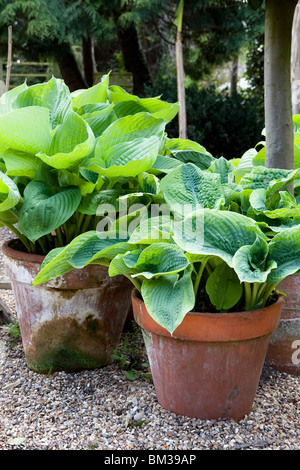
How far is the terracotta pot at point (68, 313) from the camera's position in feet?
5.43

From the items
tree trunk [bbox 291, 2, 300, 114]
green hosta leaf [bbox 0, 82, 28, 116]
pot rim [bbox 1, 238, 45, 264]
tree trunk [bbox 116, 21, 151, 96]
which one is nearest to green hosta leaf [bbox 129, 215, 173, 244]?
pot rim [bbox 1, 238, 45, 264]

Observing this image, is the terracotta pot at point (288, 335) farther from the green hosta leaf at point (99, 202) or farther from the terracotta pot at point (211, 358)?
the green hosta leaf at point (99, 202)

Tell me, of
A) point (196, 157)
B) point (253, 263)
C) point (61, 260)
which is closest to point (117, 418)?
point (61, 260)

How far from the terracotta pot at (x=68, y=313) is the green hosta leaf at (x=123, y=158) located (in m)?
0.33

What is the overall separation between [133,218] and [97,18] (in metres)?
4.08

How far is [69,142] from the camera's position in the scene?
1553mm

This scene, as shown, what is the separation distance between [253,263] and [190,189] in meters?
0.33

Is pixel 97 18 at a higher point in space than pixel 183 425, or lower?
higher

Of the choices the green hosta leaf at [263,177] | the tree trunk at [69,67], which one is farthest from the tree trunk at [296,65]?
the tree trunk at [69,67]

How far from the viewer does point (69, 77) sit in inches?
245

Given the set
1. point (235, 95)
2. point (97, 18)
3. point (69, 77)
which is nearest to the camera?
point (97, 18)

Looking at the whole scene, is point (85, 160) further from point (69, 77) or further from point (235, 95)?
point (69, 77)

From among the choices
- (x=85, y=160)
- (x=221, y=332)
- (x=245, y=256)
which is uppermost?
(x=85, y=160)

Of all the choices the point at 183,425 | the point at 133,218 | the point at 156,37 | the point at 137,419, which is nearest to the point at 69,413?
the point at 137,419
